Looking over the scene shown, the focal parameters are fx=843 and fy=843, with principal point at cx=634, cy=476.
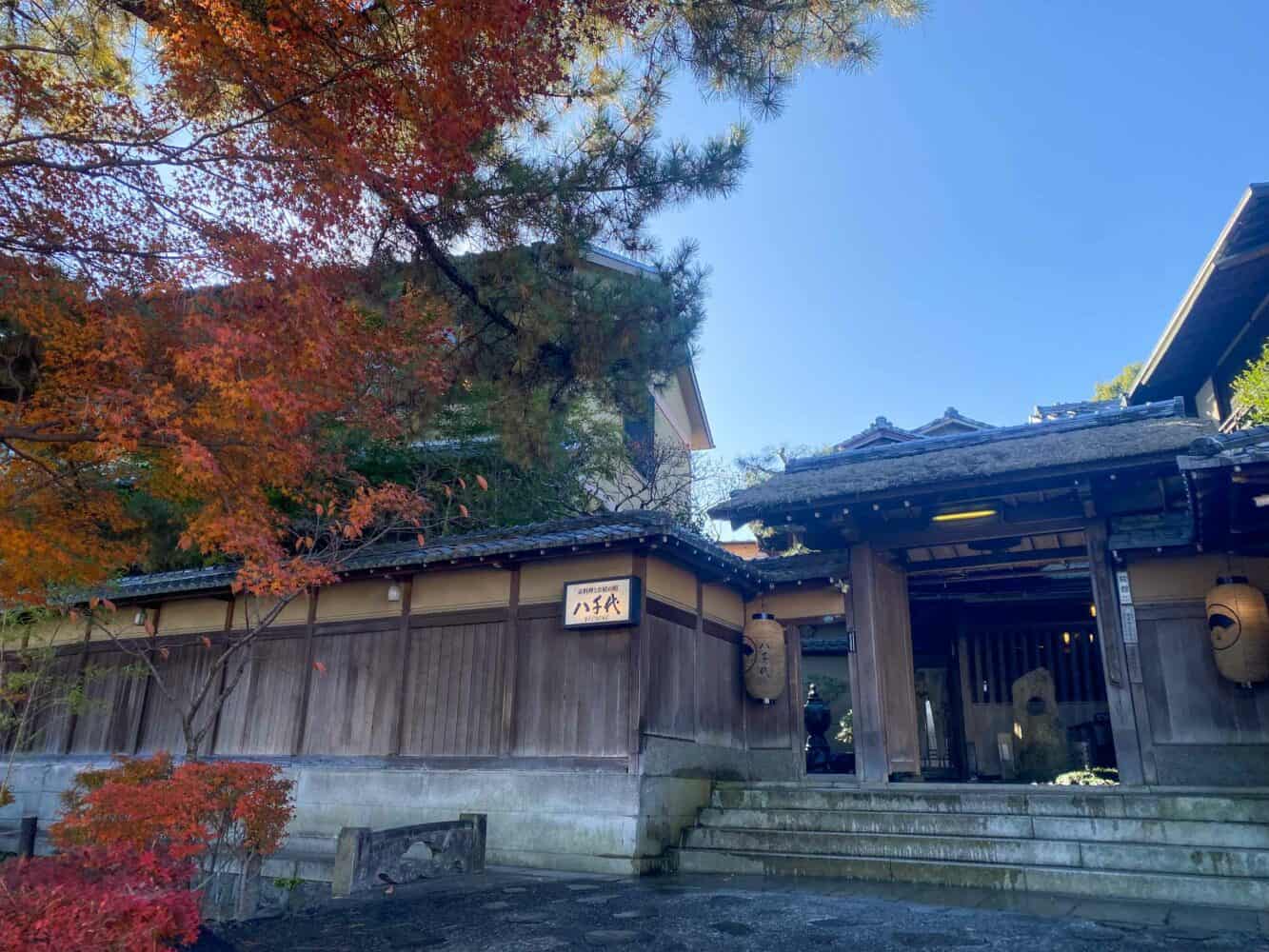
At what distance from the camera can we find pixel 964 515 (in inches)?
433

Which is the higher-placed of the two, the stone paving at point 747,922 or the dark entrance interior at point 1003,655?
the dark entrance interior at point 1003,655

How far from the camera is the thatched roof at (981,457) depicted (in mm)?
9852

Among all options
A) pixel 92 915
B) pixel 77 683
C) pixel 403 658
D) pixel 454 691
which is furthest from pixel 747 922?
pixel 77 683

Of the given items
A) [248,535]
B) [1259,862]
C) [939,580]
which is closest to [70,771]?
[248,535]

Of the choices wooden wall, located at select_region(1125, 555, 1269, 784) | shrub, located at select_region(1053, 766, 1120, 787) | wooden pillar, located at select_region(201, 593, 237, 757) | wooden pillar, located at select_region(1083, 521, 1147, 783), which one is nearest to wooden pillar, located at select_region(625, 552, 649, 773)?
wooden pillar, located at select_region(1083, 521, 1147, 783)

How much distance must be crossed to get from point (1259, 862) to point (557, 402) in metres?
7.54

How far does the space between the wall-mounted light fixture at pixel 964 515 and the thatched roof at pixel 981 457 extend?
638 millimetres

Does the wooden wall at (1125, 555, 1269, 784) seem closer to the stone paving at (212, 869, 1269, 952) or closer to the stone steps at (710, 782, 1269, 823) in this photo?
the stone steps at (710, 782, 1269, 823)

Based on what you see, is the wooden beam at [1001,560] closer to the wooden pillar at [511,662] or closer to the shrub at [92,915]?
the wooden pillar at [511,662]

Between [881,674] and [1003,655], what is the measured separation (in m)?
5.62

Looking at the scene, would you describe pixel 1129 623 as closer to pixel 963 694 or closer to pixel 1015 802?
pixel 1015 802

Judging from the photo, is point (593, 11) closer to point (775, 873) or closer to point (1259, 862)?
point (775, 873)

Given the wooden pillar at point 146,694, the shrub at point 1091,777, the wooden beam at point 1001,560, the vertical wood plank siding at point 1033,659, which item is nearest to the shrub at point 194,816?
the wooden pillar at point 146,694

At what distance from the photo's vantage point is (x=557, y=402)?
9258 mm
